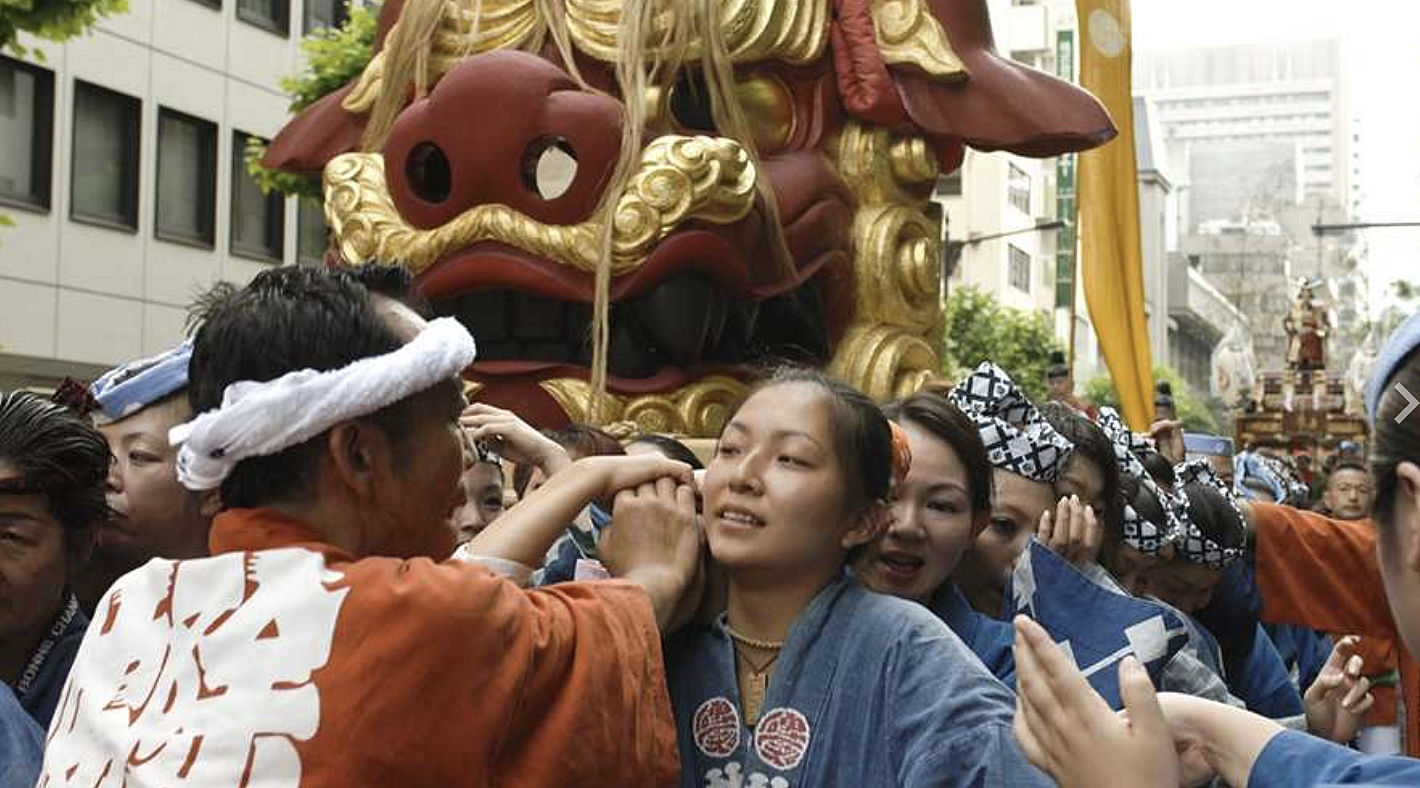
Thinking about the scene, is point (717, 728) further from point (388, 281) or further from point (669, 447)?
point (669, 447)

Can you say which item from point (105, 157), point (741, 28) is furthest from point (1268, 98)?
point (741, 28)

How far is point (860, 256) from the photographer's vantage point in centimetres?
548

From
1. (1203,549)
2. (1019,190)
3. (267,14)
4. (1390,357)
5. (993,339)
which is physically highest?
(1019,190)

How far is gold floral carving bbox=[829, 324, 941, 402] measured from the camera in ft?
17.5

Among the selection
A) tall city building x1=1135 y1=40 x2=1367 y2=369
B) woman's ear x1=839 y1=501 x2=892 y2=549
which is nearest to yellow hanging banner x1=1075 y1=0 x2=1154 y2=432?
woman's ear x1=839 y1=501 x2=892 y2=549

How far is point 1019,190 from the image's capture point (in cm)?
5303

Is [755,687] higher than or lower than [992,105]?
lower

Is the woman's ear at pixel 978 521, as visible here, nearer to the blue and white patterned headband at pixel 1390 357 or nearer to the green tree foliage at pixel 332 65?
the blue and white patterned headband at pixel 1390 357

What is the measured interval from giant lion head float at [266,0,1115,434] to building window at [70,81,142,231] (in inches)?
475

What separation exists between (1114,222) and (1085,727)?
5.04 meters

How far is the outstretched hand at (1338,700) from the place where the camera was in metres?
3.39

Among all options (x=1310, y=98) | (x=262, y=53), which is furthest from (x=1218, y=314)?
(x=262, y=53)

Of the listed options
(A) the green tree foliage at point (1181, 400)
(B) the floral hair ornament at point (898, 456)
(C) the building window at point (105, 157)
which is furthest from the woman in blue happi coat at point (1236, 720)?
(A) the green tree foliage at point (1181, 400)

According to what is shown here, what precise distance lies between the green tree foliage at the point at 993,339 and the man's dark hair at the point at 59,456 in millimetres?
31921
